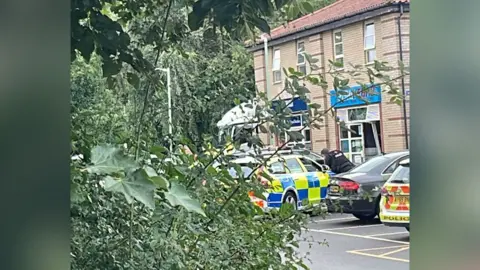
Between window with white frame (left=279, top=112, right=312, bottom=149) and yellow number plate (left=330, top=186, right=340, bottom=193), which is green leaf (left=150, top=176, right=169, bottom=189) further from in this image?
yellow number plate (left=330, top=186, right=340, bottom=193)

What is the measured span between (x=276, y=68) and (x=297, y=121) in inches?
11.7

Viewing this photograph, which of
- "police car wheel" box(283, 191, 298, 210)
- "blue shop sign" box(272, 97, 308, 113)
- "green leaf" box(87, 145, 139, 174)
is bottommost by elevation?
"police car wheel" box(283, 191, 298, 210)

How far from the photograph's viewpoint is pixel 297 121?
1372 mm

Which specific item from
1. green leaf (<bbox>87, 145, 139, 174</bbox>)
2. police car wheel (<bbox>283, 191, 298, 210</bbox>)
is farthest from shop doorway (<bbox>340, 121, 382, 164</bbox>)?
green leaf (<bbox>87, 145, 139, 174</bbox>)

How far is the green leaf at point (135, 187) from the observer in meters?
0.70

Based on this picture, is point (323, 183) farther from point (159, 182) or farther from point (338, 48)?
point (159, 182)

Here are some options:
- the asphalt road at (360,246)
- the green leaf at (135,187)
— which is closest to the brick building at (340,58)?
the green leaf at (135,187)

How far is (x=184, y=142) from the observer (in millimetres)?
1334

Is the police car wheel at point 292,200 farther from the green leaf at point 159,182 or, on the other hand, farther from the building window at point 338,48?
the green leaf at point 159,182

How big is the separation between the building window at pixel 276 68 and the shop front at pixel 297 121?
0.10 meters

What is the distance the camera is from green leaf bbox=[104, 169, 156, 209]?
27.7 inches
